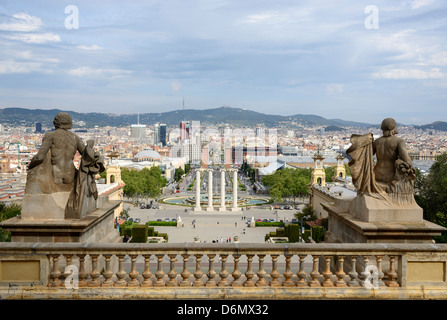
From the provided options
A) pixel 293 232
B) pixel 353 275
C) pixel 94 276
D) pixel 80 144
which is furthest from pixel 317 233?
pixel 94 276

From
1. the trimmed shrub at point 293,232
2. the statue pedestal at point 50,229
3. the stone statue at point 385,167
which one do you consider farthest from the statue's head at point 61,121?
the trimmed shrub at point 293,232

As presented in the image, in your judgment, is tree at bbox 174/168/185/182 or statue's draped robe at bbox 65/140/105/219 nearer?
statue's draped robe at bbox 65/140/105/219

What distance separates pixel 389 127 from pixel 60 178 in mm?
5558

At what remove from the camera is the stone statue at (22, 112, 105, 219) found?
650 centimetres

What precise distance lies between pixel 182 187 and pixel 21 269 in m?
94.1

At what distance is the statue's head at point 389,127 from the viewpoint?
22.9ft

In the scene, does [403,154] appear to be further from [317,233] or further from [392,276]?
[317,233]

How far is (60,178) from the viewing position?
6.73 meters

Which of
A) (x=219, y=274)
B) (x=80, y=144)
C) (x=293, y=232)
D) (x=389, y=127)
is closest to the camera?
(x=219, y=274)

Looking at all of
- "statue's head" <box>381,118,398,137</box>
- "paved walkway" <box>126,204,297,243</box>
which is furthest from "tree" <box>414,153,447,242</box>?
"statue's head" <box>381,118,398,137</box>

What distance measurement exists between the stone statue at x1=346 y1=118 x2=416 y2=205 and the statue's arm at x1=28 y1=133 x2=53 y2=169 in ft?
16.1

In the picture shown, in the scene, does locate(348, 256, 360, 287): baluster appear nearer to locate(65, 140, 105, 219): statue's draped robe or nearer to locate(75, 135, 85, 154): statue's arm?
locate(65, 140, 105, 219): statue's draped robe
